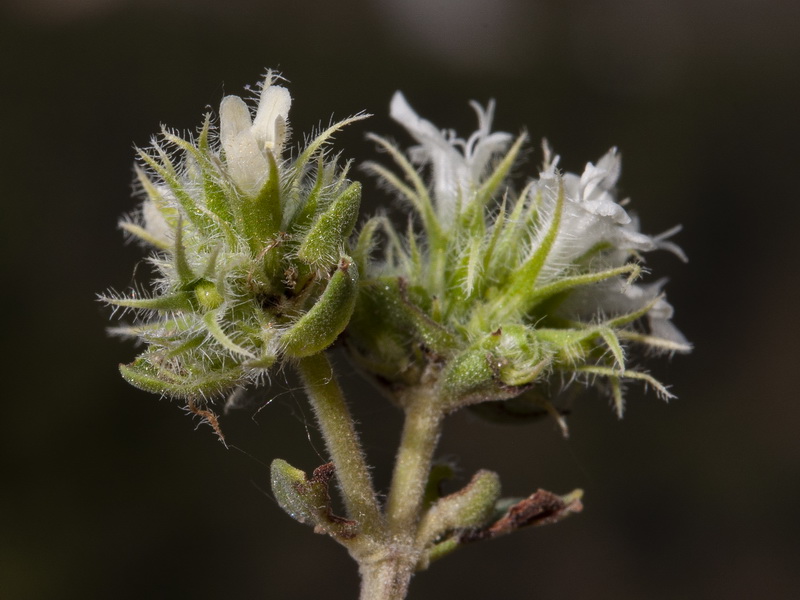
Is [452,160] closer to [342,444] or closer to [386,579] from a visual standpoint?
[342,444]

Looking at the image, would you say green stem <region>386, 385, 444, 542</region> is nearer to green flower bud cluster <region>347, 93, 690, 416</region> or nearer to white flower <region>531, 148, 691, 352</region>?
green flower bud cluster <region>347, 93, 690, 416</region>

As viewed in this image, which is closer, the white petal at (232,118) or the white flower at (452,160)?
the white petal at (232,118)

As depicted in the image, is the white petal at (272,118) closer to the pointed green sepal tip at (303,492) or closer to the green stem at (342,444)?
the green stem at (342,444)

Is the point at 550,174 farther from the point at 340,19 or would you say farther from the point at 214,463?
the point at 340,19

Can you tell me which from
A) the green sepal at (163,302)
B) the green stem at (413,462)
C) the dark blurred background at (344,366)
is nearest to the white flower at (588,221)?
the green stem at (413,462)

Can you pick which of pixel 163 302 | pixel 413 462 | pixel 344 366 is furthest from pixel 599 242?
pixel 344 366

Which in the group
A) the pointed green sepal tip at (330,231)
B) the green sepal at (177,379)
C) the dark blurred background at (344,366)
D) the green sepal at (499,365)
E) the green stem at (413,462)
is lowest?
the dark blurred background at (344,366)

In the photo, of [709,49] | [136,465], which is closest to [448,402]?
[136,465]

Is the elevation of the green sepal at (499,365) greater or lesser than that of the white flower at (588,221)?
lesser

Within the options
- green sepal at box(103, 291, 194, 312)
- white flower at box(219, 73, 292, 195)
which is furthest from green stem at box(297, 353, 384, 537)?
white flower at box(219, 73, 292, 195)
